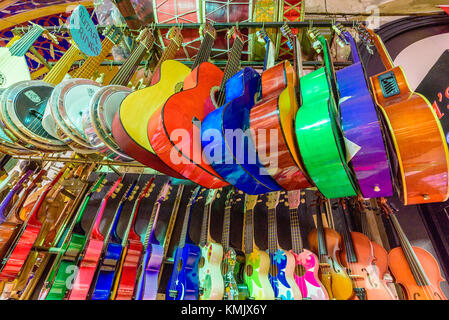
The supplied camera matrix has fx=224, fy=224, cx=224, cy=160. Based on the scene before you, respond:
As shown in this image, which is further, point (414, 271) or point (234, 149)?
point (414, 271)

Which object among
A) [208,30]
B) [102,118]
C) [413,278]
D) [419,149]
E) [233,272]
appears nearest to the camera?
[419,149]

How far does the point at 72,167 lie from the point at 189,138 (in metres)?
1.91

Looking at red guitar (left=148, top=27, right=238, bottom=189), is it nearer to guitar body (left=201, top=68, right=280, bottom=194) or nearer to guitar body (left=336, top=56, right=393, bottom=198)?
guitar body (left=201, top=68, right=280, bottom=194)

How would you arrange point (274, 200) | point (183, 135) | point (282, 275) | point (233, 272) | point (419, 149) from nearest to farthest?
point (419, 149)
point (183, 135)
point (282, 275)
point (233, 272)
point (274, 200)

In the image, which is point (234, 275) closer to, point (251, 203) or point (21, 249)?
point (251, 203)

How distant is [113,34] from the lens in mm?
1694

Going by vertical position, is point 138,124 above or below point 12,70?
below

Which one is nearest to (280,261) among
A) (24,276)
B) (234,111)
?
(234,111)

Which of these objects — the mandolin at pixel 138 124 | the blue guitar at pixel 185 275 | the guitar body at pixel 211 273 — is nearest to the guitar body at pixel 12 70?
the mandolin at pixel 138 124

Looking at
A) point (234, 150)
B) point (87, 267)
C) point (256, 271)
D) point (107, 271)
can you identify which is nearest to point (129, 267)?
point (107, 271)

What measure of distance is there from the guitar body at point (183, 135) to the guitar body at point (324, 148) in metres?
0.36

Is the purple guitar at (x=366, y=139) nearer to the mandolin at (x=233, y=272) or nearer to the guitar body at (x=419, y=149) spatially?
the guitar body at (x=419, y=149)

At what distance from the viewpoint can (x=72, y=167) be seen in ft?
7.13


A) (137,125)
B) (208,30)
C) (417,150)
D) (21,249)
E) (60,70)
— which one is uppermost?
(208,30)
